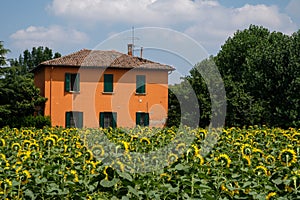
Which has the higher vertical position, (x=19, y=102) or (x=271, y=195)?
(x=19, y=102)

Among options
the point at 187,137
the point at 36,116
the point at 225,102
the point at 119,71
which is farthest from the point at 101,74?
the point at 187,137

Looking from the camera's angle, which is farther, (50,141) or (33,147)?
(33,147)

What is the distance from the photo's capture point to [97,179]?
4.48 metres

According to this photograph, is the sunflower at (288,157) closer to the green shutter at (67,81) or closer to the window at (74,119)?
Answer: the window at (74,119)

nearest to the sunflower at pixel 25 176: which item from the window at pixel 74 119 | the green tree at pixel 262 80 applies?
the green tree at pixel 262 80

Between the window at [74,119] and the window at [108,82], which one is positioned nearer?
the window at [74,119]

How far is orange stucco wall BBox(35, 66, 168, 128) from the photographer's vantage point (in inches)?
1323

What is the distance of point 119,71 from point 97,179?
3092 cm

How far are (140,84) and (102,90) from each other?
268 centimetres

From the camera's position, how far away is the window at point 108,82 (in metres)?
34.7

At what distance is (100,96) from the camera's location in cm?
Answer: 3450

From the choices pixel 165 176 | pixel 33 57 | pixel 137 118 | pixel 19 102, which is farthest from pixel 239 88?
pixel 33 57

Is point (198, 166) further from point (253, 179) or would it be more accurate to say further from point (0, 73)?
point (0, 73)

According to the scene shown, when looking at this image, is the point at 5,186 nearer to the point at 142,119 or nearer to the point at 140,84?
the point at 142,119
